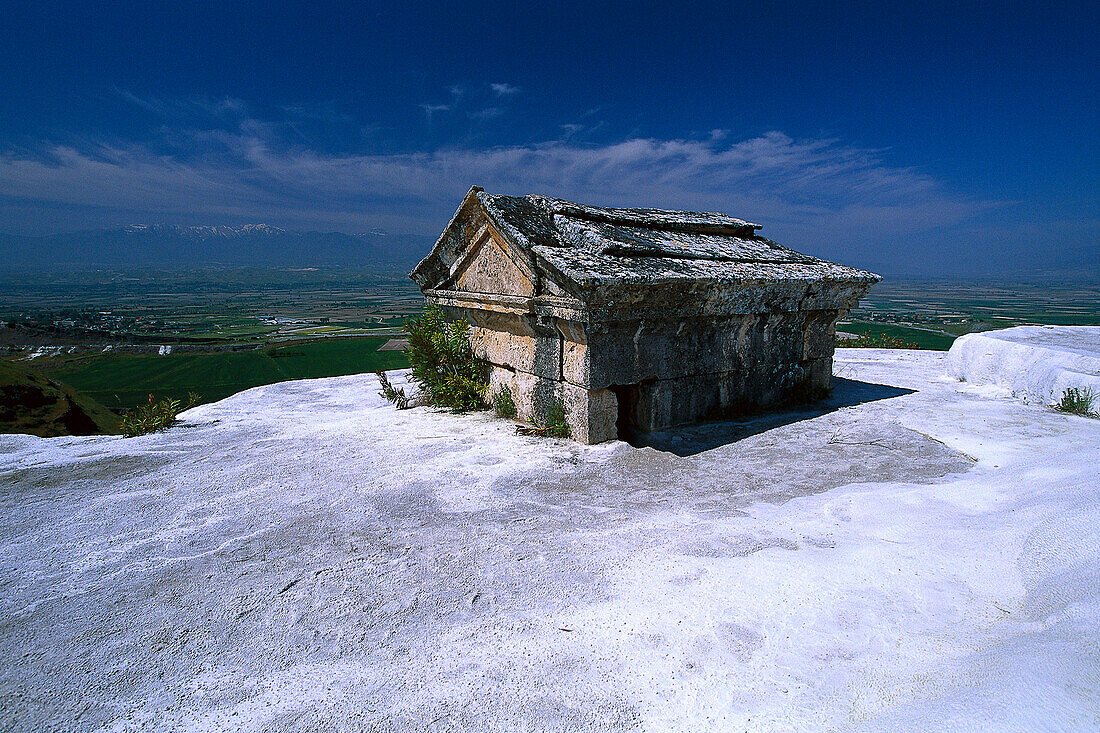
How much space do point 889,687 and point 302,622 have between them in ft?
7.71

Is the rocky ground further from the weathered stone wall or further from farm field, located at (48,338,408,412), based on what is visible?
farm field, located at (48,338,408,412)

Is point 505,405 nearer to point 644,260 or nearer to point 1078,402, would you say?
point 644,260

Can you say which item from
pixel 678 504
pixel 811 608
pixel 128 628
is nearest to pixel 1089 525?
pixel 811 608

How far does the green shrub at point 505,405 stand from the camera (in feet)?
19.6

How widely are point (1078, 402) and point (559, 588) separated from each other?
5.93m

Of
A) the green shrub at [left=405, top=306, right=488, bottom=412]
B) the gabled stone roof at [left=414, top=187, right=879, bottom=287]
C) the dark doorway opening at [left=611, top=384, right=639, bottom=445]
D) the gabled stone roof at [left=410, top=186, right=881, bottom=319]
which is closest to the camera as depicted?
the gabled stone roof at [left=410, top=186, right=881, bottom=319]

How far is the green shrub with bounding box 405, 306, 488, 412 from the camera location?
6.43 meters

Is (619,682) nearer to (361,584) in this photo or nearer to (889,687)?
(889,687)

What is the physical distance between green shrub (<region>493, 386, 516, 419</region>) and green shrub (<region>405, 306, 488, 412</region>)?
0.39 metres

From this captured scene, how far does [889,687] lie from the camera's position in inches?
75.0

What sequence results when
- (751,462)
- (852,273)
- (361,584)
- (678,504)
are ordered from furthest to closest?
(852,273)
(751,462)
(678,504)
(361,584)

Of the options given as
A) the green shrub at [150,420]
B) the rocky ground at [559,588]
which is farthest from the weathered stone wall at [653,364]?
the green shrub at [150,420]

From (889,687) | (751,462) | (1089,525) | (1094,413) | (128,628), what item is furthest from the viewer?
(1094,413)

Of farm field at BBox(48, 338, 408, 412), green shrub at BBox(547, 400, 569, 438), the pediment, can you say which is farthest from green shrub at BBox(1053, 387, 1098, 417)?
farm field at BBox(48, 338, 408, 412)
